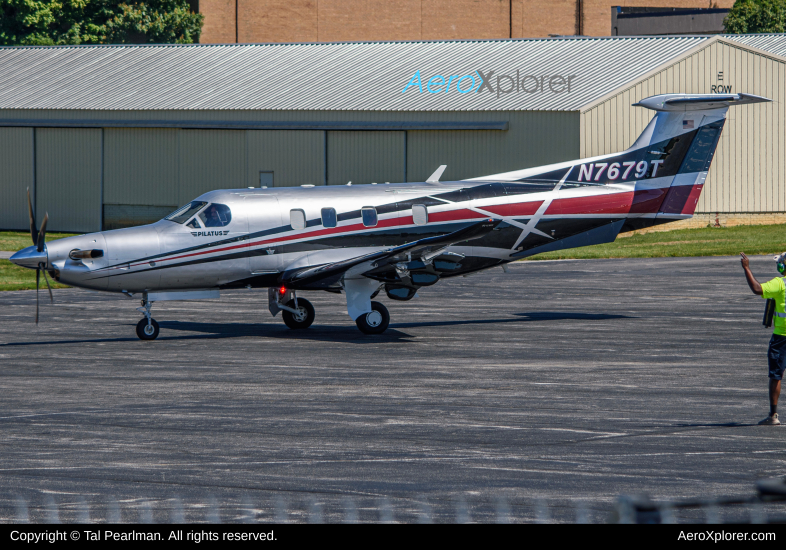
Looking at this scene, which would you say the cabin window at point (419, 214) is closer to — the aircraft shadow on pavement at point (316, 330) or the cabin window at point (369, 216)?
the cabin window at point (369, 216)

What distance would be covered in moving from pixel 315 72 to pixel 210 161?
665 cm

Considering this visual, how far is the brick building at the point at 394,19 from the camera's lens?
78.4 m

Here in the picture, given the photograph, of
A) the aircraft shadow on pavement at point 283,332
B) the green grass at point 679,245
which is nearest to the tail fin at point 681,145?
the aircraft shadow on pavement at point 283,332

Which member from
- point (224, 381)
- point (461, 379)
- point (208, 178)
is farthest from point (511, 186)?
point (208, 178)

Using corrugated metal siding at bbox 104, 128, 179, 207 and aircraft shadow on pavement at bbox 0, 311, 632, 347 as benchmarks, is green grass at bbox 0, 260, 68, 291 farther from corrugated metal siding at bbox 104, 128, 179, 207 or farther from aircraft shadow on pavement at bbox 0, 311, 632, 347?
corrugated metal siding at bbox 104, 128, 179, 207

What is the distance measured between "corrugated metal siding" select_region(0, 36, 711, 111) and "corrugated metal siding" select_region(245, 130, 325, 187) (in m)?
1.23

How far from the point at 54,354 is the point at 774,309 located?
12518 millimetres

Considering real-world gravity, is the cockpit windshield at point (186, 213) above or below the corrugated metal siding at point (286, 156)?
below

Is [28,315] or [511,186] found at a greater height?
[511,186]

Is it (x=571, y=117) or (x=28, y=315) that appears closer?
(x=28, y=315)

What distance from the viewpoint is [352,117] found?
152 ft

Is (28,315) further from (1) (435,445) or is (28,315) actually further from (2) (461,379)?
(1) (435,445)

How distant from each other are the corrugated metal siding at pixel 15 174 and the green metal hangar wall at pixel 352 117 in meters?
0.07
